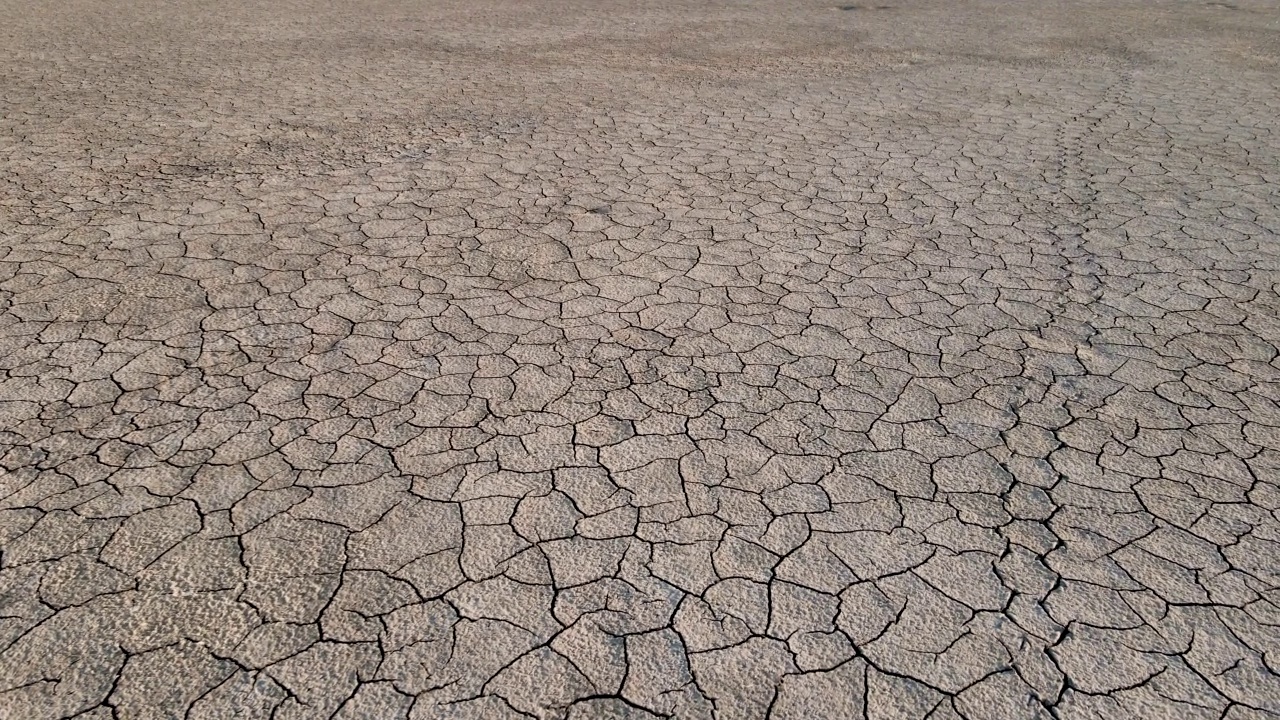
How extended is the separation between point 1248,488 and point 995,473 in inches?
28.1

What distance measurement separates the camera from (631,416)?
127 inches

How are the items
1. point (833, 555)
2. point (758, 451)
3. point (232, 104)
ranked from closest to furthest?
1. point (833, 555)
2. point (758, 451)
3. point (232, 104)

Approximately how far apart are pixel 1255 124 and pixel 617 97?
4.49 metres

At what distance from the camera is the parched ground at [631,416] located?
2258 mm

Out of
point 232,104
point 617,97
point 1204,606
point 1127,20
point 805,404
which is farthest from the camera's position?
point 1127,20

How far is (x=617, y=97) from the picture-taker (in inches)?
295

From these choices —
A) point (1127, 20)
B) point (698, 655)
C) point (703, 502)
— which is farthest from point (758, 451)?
point (1127, 20)

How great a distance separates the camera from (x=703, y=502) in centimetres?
279

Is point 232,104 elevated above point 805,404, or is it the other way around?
point 232,104

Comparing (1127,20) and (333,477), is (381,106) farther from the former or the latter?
(1127,20)

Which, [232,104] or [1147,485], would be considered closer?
[1147,485]

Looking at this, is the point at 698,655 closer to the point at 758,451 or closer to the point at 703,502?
the point at 703,502

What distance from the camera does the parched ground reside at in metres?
2.26

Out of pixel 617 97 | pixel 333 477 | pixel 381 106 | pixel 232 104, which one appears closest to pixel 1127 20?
pixel 617 97
